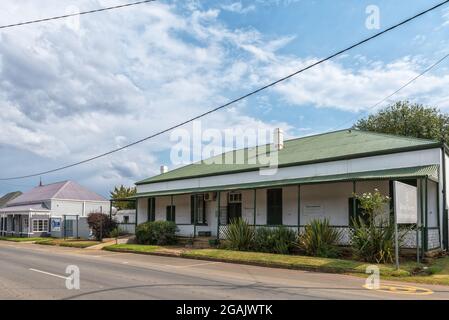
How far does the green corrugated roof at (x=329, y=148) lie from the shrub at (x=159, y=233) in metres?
4.34

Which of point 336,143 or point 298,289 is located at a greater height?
point 336,143

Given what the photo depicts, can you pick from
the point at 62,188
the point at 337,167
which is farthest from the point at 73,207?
the point at 337,167

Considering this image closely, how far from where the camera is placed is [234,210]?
2694 cm

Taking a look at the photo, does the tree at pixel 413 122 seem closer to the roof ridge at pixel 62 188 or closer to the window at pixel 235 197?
the window at pixel 235 197

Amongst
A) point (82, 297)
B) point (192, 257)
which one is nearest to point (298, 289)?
point (82, 297)

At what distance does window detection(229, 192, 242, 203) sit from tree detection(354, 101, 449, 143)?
20.5m

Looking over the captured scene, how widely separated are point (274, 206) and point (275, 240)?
188 inches

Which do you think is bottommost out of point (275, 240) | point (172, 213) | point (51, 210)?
point (275, 240)

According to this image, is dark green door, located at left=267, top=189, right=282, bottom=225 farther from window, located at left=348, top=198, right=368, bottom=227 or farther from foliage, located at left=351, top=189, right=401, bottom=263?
foliage, located at left=351, top=189, right=401, bottom=263

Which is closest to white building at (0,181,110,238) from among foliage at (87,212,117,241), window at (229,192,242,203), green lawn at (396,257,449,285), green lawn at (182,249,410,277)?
foliage at (87,212,117,241)

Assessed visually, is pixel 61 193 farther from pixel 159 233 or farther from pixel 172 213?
pixel 159 233
